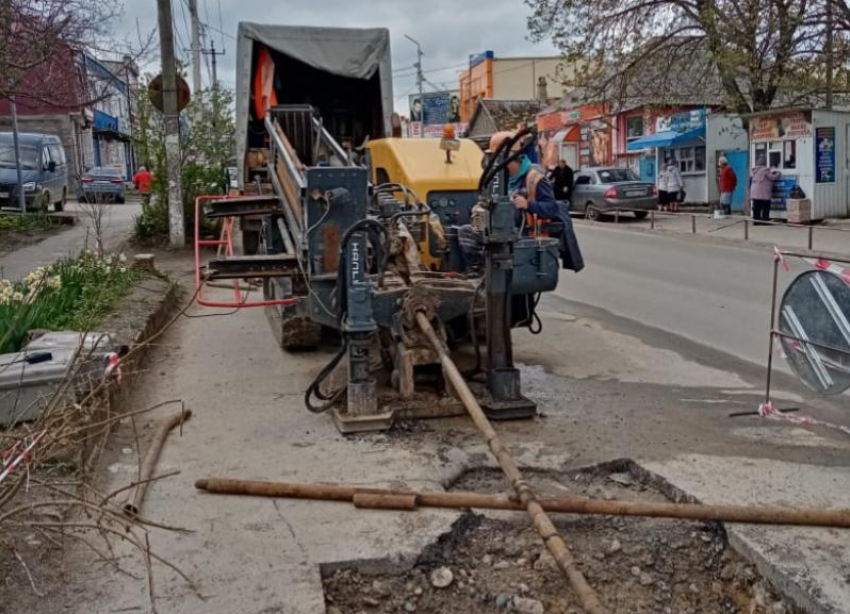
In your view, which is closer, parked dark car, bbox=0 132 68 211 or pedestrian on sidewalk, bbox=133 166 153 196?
pedestrian on sidewalk, bbox=133 166 153 196

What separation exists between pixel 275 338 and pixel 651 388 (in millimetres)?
3962

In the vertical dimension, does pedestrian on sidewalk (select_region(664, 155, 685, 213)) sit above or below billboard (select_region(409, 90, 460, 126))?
below

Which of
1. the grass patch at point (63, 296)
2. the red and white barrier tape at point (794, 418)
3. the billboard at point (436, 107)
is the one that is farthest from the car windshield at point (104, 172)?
the billboard at point (436, 107)

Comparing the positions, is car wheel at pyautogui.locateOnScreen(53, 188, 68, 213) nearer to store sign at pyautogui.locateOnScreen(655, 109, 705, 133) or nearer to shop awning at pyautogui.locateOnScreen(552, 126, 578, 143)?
store sign at pyautogui.locateOnScreen(655, 109, 705, 133)

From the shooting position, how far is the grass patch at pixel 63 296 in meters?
6.57

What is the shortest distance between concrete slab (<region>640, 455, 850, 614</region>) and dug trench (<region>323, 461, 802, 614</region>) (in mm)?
92

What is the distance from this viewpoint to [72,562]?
4.11m

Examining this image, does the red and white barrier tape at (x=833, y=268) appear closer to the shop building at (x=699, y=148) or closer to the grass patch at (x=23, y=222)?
the grass patch at (x=23, y=222)

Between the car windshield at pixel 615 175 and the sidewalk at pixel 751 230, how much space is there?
115 cm

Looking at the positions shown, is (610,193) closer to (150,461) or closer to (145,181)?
(145,181)

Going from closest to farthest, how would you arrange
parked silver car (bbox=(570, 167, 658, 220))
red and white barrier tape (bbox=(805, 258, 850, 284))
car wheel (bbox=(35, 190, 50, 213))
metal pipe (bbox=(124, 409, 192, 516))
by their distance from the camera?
metal pipe (bbox=(124, 409, 192, 516)) < red and white barrier tape (bbox=(805, 258, 850, 284)) < car wheel (bbox=(35, 190, 50, 213)) < parked silver car (bbox=(570, 167, 658, 220))

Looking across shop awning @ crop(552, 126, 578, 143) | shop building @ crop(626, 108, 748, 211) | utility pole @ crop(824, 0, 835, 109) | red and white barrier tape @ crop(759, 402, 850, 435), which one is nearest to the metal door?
shop building @ crop(626, 108, 748, 211)

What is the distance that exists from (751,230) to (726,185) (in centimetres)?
410

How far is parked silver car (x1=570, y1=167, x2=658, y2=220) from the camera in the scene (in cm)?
2653
